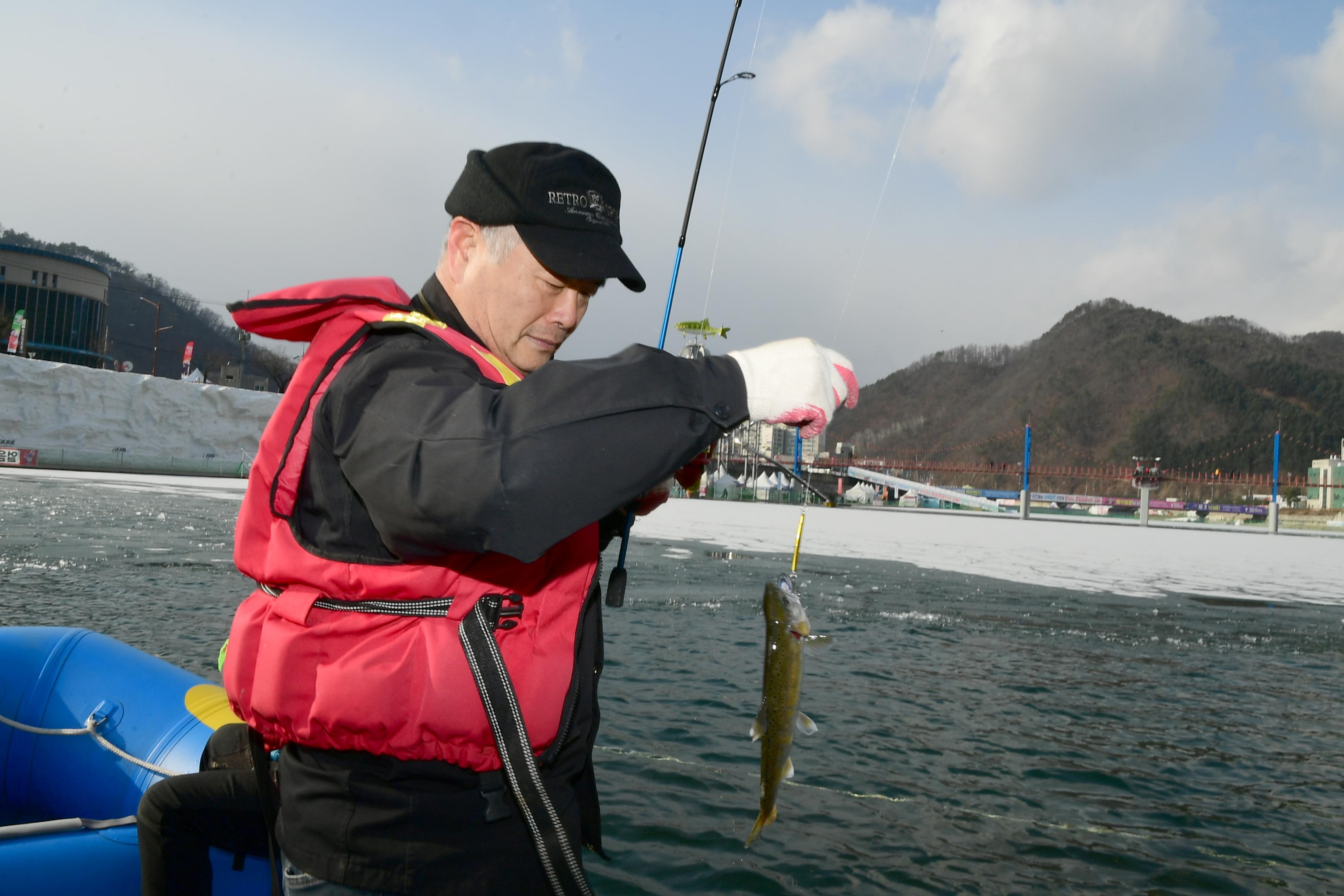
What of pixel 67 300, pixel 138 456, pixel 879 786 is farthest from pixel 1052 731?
pixel 67 300

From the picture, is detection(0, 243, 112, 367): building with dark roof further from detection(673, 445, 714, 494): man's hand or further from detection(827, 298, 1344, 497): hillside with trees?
detection(673, 445, 714, 494): man's hand

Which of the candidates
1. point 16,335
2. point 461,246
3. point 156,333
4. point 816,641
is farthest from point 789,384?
point 156,333

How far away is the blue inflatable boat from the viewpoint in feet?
11.0

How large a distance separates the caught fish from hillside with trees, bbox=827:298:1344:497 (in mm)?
109988

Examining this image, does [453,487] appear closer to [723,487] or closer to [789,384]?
[789,384]

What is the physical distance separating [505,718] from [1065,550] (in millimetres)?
25233

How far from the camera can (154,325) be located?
152 metres

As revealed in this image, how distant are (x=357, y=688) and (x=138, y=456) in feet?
203

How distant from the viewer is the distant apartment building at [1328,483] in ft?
370

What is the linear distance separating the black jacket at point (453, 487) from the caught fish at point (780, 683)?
127 centimetres

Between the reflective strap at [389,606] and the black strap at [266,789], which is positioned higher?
the reflective strap at [389,606]

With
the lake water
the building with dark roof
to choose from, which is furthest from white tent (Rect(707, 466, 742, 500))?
the building with dark roof

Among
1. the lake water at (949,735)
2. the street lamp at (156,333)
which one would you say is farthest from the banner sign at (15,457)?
the lake water at (949,735)

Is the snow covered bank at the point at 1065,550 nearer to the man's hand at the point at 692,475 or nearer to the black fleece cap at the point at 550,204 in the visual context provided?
the man's hand at the point at 692,475
